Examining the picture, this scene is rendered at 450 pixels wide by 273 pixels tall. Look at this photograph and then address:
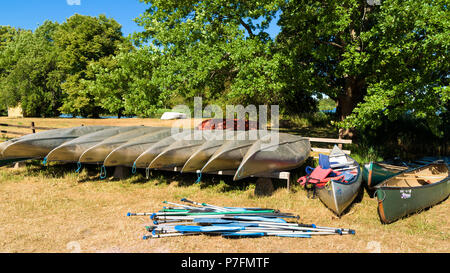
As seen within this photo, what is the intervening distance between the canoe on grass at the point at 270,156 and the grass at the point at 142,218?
84cm

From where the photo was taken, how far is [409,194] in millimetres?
6641

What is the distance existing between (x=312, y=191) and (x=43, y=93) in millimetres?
37187

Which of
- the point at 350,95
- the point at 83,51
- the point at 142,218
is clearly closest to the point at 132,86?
the point at 142,218

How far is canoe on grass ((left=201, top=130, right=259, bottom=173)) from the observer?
7.71 metres

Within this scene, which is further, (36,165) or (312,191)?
(36,165)

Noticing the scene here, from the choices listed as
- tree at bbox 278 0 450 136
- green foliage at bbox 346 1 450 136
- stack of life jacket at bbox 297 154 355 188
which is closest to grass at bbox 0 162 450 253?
stack of life jacket at bbox 297 154 355 188

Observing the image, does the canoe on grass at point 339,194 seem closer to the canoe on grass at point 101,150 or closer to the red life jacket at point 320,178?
the red life jacket at point 320,178

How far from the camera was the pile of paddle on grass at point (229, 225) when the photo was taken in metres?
5.63

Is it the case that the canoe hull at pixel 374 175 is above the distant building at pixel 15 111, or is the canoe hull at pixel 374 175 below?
below

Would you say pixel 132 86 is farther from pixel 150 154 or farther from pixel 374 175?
pixel 374 175

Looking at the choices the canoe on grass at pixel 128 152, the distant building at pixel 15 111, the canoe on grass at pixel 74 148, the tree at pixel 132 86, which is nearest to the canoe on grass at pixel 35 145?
the canoe on grass at pixel 74 148

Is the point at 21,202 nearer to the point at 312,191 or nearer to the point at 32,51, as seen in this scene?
the point at 312,191

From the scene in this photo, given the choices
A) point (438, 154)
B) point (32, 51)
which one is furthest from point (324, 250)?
point (32, 51)

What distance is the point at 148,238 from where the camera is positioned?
5504mm
